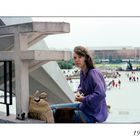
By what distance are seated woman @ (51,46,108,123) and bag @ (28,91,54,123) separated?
0.21 m

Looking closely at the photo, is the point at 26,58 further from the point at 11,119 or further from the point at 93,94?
the point at 93,94

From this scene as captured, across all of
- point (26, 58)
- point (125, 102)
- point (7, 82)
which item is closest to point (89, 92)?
point (125, 102)

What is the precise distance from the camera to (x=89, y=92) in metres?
2.31

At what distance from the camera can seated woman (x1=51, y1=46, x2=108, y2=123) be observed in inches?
90.2

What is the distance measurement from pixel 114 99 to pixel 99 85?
0.92 feet

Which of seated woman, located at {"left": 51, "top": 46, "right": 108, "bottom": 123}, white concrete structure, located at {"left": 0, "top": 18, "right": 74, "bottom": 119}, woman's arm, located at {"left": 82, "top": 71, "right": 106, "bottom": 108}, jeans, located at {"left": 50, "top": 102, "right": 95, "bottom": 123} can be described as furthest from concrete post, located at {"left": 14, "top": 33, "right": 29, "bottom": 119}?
woman's arm, located at {"left": 82, "top": 71, "right": 106, "bottom": 108}

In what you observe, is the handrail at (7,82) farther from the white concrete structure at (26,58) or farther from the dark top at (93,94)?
the dark top at (93,94)

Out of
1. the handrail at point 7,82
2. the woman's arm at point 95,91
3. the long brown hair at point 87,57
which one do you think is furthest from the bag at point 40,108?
the long brown hair at point 87,57

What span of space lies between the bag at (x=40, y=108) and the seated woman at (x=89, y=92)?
215 mm

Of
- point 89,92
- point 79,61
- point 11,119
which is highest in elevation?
point 79,61

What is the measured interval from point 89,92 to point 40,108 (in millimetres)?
459

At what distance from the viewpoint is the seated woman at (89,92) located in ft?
7.52

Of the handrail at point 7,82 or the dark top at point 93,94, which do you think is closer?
the dark top at point 93,94
